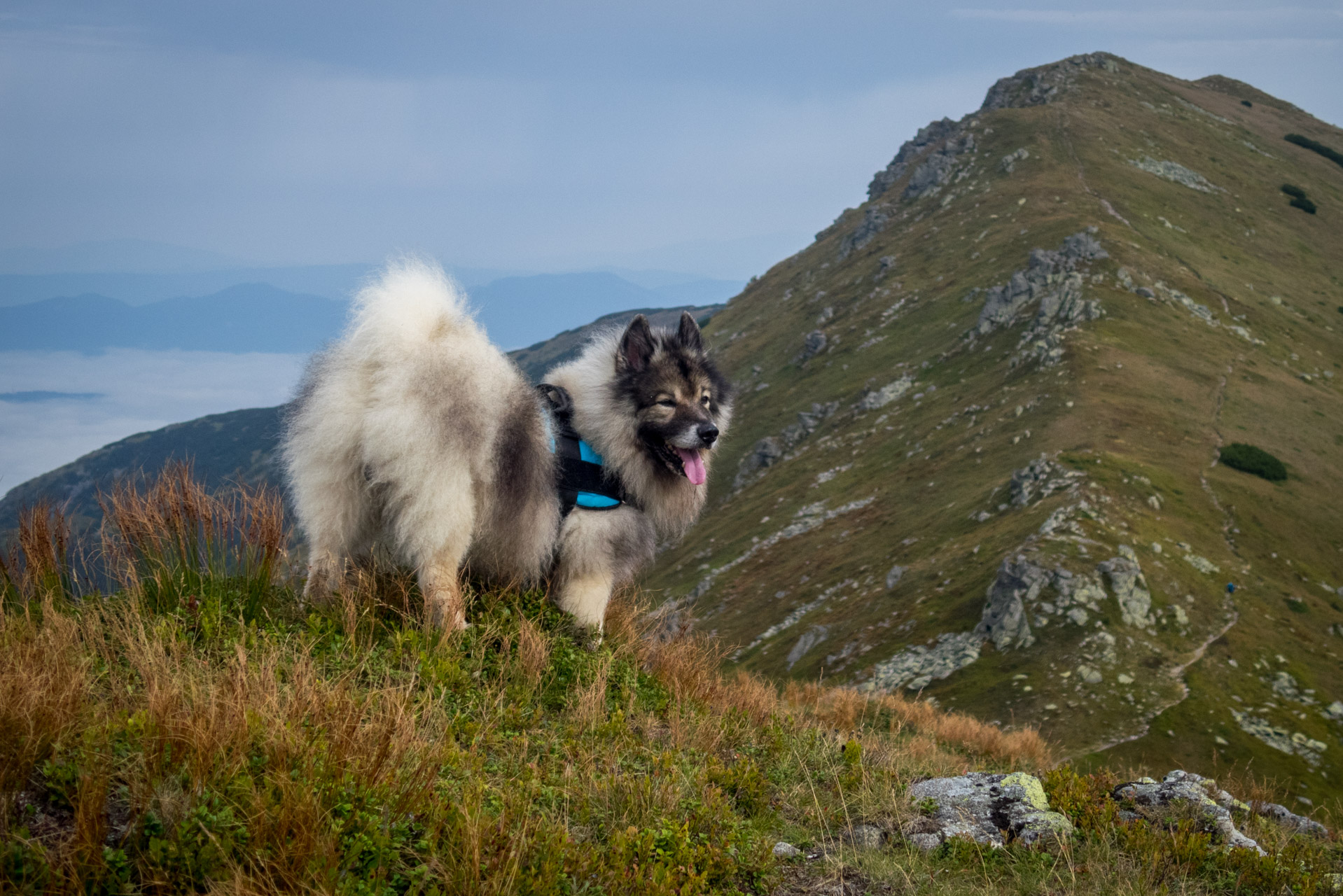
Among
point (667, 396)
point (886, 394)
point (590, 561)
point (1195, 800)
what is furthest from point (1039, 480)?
point (590, 561)

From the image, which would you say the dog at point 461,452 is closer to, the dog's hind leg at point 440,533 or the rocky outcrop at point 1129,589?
the dog's hind leg at point 440,533

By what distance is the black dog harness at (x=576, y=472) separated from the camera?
789 cm

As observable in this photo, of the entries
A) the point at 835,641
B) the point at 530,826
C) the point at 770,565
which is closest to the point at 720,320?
the point at 770,565

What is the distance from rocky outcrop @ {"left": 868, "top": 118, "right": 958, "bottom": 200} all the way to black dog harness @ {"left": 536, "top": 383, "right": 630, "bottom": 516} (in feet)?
571

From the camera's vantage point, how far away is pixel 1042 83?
15212cm

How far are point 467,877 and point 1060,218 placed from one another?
107m

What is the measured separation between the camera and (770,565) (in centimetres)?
7481

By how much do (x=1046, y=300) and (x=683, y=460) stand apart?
80386 mm

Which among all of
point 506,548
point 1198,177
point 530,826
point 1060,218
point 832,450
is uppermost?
point 1198,177

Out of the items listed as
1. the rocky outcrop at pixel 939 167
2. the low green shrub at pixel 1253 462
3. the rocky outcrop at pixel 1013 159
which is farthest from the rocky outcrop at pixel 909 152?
the low green shrub at pixel 1253 462

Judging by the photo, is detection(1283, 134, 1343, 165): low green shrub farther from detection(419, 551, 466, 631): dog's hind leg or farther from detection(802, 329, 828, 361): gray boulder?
detection(419, 551, 466, 631): dog's hind leg

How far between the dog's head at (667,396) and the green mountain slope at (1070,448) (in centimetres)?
230

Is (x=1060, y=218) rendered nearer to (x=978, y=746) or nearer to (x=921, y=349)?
(x=921, y=349)

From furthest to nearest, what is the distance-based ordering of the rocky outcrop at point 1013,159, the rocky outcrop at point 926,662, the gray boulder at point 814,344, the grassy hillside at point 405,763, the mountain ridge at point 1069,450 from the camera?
the rocky outcrop at point 1013,159, the gray boulder at point 814,344, the rocky outcrop at point 926,662, the mountain ridge at point 1069,450, the grassy hillside at point 405,763
